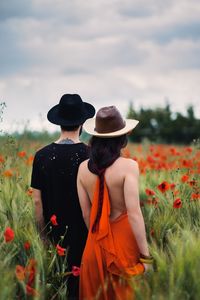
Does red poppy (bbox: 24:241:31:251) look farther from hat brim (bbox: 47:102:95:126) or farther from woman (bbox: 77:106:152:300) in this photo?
hat brim (bbox: 47:102:95:126)

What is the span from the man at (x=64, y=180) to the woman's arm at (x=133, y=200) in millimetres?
743

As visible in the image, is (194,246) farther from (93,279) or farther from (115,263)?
(93,279)

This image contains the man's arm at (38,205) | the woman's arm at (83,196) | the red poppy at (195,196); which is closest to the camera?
the woman's arm at (83,196)

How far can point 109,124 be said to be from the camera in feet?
12.1

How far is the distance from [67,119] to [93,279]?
1.23 m

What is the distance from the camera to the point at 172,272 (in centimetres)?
296

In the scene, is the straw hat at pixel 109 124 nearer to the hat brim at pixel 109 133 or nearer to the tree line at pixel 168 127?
the hat brim at pixel 109 133

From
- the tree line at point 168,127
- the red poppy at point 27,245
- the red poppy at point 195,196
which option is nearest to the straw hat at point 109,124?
the red poppy at point 27,245

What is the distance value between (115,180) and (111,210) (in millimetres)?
271

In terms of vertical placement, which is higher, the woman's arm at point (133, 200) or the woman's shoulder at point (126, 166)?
the woman's shoulder at point (126, 166)

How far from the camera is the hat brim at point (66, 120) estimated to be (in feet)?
13.6

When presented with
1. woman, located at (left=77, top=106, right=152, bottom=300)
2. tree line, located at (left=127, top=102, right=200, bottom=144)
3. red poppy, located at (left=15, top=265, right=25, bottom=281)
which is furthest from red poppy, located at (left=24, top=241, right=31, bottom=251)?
tree line, located at (left=127, top=102, right=200, bottom=144)

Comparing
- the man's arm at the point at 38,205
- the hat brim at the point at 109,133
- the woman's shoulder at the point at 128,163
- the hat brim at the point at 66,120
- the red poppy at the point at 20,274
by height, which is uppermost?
the hat brim at the point at 66,120

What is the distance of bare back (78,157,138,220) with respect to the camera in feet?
11.5
